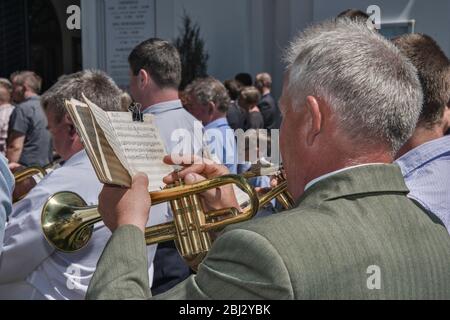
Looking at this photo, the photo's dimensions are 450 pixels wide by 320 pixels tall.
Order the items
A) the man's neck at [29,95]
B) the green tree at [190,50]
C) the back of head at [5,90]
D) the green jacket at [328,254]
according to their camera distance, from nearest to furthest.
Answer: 1. the green jacket at [328,254]
2. the man's neck at [29,95]
3. the back of head at [5,90]
4. the green tree at [190,50]

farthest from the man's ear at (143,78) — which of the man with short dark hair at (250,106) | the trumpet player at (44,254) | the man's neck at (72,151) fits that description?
the man with short dark hair at (250,106)

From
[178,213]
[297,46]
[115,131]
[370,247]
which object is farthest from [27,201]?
[370,247]

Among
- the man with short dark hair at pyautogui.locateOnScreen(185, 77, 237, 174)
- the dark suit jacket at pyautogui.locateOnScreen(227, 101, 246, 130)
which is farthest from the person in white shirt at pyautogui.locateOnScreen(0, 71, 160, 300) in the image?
the dark suit jacket at pyautogui.locateOnScreen(227, 101, 246, 130)

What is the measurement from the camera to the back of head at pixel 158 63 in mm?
4133

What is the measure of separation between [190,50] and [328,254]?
841cm

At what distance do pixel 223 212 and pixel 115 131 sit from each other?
53 centimetres

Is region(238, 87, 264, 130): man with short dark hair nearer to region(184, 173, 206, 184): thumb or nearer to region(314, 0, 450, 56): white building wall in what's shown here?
region(314, 0, 450, 56): white building wall

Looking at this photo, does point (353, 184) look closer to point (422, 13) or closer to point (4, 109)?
point (4, 109)

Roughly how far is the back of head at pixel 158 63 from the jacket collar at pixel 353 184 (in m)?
2.77

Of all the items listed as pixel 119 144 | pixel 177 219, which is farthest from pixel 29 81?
pixel 119 144

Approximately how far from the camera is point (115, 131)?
1.73 metres

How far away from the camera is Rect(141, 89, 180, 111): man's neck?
4.10m

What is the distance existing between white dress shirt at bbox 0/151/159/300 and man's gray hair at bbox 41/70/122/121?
1.10 ft

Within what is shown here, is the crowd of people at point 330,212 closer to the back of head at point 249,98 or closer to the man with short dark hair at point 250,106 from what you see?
the man with short dark hair at point 250,106
